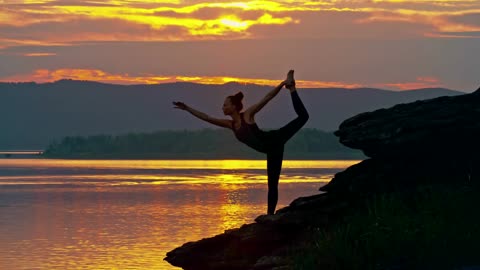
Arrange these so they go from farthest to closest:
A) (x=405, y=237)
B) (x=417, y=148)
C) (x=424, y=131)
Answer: (x=417, y=148) → (x=424, y=131) → (x=405, y=237)

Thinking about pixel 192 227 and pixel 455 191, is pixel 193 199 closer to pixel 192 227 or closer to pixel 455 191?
pixel 192 227

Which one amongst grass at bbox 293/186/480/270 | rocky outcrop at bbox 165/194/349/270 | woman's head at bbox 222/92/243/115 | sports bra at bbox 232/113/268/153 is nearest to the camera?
grass at bbox 293/186/480/270

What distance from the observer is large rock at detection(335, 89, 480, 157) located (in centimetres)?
2875

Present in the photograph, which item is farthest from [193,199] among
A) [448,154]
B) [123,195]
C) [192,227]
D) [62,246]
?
[448,154]

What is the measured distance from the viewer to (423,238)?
24.6 m

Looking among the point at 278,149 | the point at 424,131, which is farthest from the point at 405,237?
the point at 424,131

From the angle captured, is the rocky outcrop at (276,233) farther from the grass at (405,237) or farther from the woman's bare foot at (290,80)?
the woman's bare foot at (290,80)

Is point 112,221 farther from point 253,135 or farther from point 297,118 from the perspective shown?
point 297,118

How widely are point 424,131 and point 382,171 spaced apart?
1555 mm

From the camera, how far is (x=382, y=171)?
2936 centimetres

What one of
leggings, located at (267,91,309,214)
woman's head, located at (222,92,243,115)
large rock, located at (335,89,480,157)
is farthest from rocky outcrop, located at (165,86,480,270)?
woman's head, located at (222,92,243,115)

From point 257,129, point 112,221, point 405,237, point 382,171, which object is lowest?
point 405,237

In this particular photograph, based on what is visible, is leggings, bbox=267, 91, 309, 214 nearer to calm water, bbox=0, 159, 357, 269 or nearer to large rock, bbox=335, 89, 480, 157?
large rock, bbox=335, 89, 480, 157

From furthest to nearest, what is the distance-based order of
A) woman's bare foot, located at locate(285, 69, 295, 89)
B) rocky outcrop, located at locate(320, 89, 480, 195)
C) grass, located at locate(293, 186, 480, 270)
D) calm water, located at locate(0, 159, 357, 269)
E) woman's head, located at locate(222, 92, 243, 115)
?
1. calm water, located at locate(0, 159, 357, 269)
2. rocky outcrop, located at locate(320, 89, 480, 195)
3. woman's head, located at locate(222, 92, 243, 115)
4. woman's bare foot, located at locate(285, 69, 295, 89)
5. grass, located at locate(293, 186, 480, 270)
